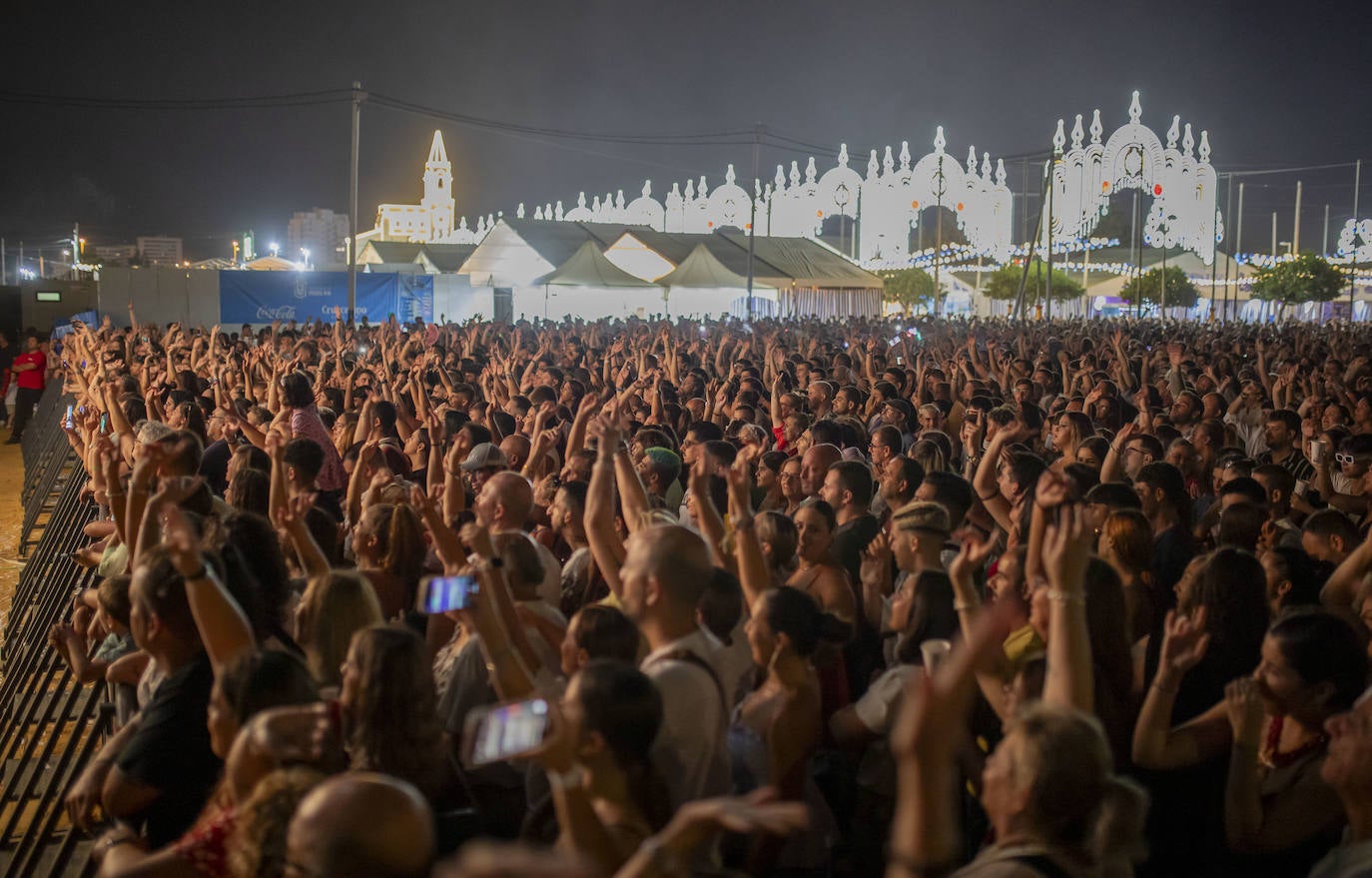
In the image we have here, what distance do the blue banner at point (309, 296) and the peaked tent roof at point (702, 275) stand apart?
7.35 metres

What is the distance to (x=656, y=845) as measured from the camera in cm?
186

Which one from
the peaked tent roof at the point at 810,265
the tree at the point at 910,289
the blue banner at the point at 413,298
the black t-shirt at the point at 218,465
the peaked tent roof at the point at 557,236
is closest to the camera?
the black t-shirt at the point at 218,465

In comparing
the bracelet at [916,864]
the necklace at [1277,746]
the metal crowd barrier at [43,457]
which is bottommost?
the metal crowd barrier at [43,457]

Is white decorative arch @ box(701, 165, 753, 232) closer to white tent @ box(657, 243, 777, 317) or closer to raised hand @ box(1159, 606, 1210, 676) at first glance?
white tent @ box(657, 243, 777, 317)

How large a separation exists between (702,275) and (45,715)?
3037 cm

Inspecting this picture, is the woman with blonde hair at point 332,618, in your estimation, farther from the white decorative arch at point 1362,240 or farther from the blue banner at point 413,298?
the white decorative arch at point 1362,240

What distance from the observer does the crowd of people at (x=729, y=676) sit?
2.26 meters

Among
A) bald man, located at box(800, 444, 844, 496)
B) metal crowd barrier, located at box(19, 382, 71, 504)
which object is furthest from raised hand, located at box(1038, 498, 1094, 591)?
metal crowd barrier, located at box(19, 382, 71, 504)

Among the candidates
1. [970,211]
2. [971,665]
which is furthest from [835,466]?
[970,211]

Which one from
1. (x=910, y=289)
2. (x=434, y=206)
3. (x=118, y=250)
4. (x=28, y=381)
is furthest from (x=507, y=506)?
(x=434, y=206)

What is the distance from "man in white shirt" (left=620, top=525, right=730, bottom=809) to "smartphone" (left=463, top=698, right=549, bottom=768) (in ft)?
2.17

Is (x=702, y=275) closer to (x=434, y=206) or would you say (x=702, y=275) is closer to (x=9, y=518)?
(x=9, y=518)

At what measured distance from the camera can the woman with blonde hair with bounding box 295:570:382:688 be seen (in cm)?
335

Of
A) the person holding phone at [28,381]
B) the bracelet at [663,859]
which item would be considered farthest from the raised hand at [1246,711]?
the person holding phone at [28,381]
